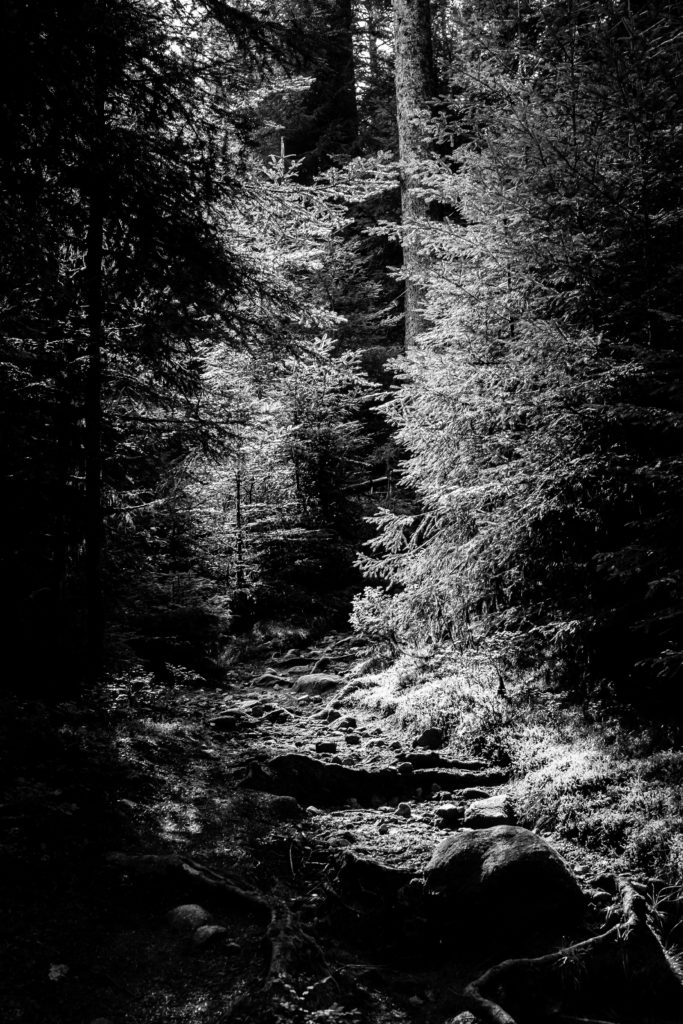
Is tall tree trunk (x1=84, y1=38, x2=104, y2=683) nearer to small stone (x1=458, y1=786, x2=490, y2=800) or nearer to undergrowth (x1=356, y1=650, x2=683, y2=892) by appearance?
undergrowth (x1=356, y1=650, x2=683, y2=892)

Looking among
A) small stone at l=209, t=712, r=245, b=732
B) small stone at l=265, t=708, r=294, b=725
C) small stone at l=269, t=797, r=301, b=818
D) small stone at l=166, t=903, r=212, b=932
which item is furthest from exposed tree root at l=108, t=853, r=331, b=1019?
small stone at l=265, t=708, r=294, b=725

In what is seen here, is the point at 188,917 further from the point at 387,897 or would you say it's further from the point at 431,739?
the point at 431,739

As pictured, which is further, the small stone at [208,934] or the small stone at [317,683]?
the small stone at [317,683]

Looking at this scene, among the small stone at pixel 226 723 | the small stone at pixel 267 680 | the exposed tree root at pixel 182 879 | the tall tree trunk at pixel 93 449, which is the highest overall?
the tall tree trunk at pixel 93 449

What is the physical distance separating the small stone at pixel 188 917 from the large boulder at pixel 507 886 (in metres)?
1.39

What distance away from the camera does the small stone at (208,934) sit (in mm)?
3671

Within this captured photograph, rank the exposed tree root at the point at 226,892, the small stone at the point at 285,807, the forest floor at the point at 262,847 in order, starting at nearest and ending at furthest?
the forest floor at the point at 262,847
the exposed tree root at the point at 226,892
the small stone at the point at 285,807

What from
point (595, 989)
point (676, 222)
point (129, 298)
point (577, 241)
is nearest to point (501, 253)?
point (577, 241)

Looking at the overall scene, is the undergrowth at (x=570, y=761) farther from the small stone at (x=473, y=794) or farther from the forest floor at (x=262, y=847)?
the small stone at (x=473, y=794)

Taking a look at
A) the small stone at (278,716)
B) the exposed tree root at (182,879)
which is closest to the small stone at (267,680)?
the small stone at (278,716)

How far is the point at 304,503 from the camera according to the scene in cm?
1370

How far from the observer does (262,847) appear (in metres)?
4.89

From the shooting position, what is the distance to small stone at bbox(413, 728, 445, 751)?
6.80m

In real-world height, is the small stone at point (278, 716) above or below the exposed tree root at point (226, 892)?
below
